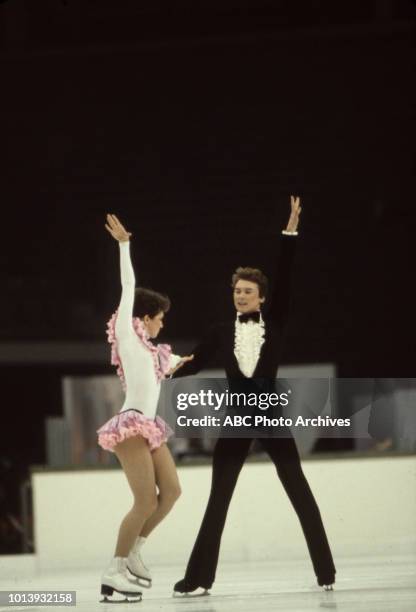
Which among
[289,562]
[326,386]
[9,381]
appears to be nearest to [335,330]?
[326,386]

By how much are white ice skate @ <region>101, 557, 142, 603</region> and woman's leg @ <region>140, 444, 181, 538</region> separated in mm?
158

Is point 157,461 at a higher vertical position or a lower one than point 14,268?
lower

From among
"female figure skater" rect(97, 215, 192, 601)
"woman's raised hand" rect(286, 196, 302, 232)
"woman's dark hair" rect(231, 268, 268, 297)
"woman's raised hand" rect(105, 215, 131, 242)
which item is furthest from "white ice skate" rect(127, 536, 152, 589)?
"woman's raised hand" rect(286, 196, 302, 232)

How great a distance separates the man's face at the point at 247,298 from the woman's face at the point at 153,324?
0.28 meters

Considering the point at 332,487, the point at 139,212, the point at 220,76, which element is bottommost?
the point at 332,487

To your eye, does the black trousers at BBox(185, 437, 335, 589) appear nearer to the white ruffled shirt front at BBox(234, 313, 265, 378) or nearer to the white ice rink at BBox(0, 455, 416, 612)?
the white ice rink at BBox(0, 455, 416, 612)

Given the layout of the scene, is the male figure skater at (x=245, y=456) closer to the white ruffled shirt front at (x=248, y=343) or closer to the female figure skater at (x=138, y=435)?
the white ruffled shirt front at (x=248, y=343)

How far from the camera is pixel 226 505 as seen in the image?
400 cm

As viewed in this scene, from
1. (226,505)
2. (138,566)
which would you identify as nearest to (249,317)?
(226,505)

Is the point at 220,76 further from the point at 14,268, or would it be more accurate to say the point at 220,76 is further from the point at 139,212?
the point at 14,268

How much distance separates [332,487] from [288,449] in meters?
0.30

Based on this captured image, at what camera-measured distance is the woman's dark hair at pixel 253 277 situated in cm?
406

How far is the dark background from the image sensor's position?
14.8 ft

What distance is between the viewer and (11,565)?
4387 millimetres
